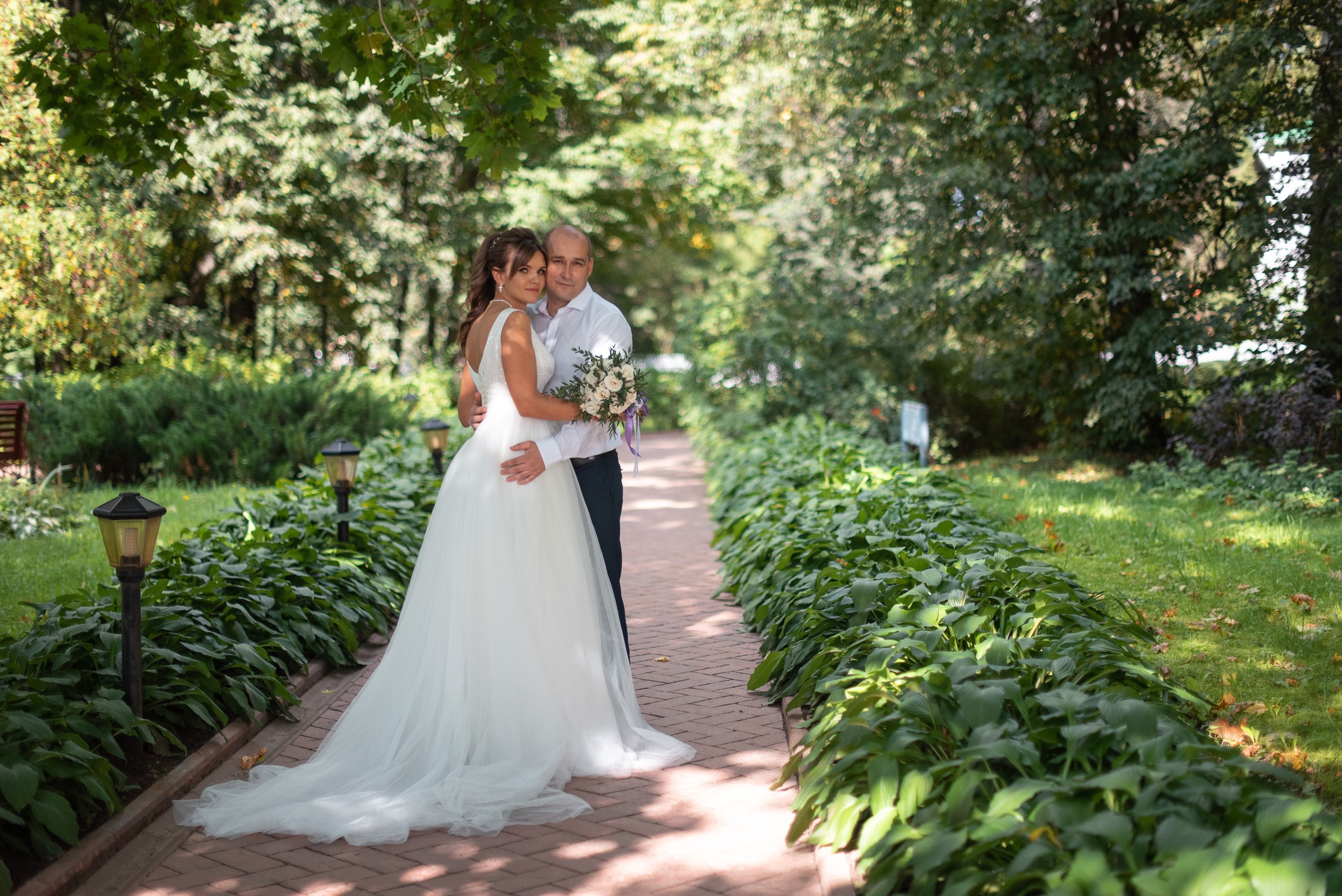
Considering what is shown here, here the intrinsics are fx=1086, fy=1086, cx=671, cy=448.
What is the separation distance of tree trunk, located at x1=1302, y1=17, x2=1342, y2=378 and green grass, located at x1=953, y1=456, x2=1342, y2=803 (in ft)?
8.49

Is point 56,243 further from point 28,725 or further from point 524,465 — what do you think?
point 28,725

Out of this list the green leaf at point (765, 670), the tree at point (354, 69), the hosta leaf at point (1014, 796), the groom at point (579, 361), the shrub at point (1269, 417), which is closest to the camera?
the hosta leaf at point (1014, 796)

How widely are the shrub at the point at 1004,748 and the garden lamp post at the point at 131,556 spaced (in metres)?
2.74

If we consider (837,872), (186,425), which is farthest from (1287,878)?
(186,425)

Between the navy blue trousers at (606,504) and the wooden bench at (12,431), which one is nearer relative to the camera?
the navy blue trousers at (606,504)

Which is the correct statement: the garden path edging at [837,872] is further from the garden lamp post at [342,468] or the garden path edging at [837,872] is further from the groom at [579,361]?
the garden lamp post at [342,468]

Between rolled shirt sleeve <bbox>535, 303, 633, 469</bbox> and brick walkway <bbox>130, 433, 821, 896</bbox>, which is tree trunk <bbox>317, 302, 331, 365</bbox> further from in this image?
rolled shirt sleeve <bbox>535, 303, 633, 469</bbox>

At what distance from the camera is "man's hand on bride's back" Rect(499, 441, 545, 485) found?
4.93 meters

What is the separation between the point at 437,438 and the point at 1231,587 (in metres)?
7.05

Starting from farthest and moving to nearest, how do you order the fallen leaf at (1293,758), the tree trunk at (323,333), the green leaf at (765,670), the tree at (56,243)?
the tree trunk at (323,333)
the tree at (56,243)
the green leaf at (765,670)
the fallen leaf at (1293,758)

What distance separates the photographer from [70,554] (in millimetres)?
8969

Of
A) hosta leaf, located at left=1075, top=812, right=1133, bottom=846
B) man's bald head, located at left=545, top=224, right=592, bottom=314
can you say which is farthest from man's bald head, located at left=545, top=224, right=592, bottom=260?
hosta leaf, located at left=1075, top=812, right=1133, bottom=846

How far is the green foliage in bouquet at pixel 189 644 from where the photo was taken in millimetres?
3867

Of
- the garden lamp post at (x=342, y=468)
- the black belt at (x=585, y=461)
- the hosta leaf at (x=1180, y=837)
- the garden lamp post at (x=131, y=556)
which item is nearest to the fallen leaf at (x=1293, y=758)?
the hosta leaf at (x=1180, y=837)
